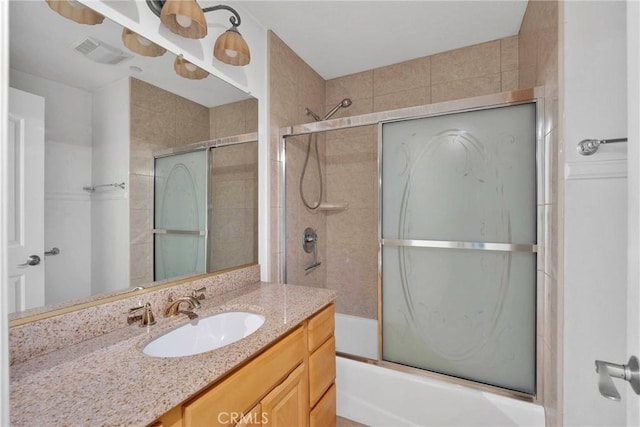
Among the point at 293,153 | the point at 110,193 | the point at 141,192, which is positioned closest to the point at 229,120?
the point at 293,153

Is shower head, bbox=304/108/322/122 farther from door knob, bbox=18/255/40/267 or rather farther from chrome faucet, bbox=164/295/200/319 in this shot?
door knob, bbox=18/255/40/267

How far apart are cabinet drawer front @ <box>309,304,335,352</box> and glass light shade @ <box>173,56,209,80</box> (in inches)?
52.3

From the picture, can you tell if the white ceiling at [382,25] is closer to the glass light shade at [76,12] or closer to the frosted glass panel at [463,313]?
the glass light shade at [76,12]

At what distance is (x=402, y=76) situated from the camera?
7.54ft

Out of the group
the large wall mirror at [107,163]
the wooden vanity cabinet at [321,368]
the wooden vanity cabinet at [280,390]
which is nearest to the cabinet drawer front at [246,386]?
the wooden vanity cabinet at [280,390]

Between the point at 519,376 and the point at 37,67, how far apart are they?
7.73ft

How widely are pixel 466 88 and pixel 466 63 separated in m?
0.18

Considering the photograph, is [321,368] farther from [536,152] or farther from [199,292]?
[536,152]

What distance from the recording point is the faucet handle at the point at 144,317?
3.37ft

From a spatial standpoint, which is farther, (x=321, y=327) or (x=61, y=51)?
(x=321, y=327)

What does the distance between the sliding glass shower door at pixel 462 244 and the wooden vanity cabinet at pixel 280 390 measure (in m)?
0.50

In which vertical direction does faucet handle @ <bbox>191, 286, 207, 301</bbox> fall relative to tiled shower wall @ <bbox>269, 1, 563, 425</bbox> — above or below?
below

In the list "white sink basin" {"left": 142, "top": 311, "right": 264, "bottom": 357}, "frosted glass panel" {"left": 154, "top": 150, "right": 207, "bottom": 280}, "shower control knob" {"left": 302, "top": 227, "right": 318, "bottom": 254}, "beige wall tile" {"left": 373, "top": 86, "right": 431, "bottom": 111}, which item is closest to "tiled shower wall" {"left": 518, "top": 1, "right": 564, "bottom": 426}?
"beige wall tile" {"left": 373, "top": 86, "right": 431, "bottom": 111}

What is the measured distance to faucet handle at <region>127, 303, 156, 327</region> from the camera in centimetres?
103
